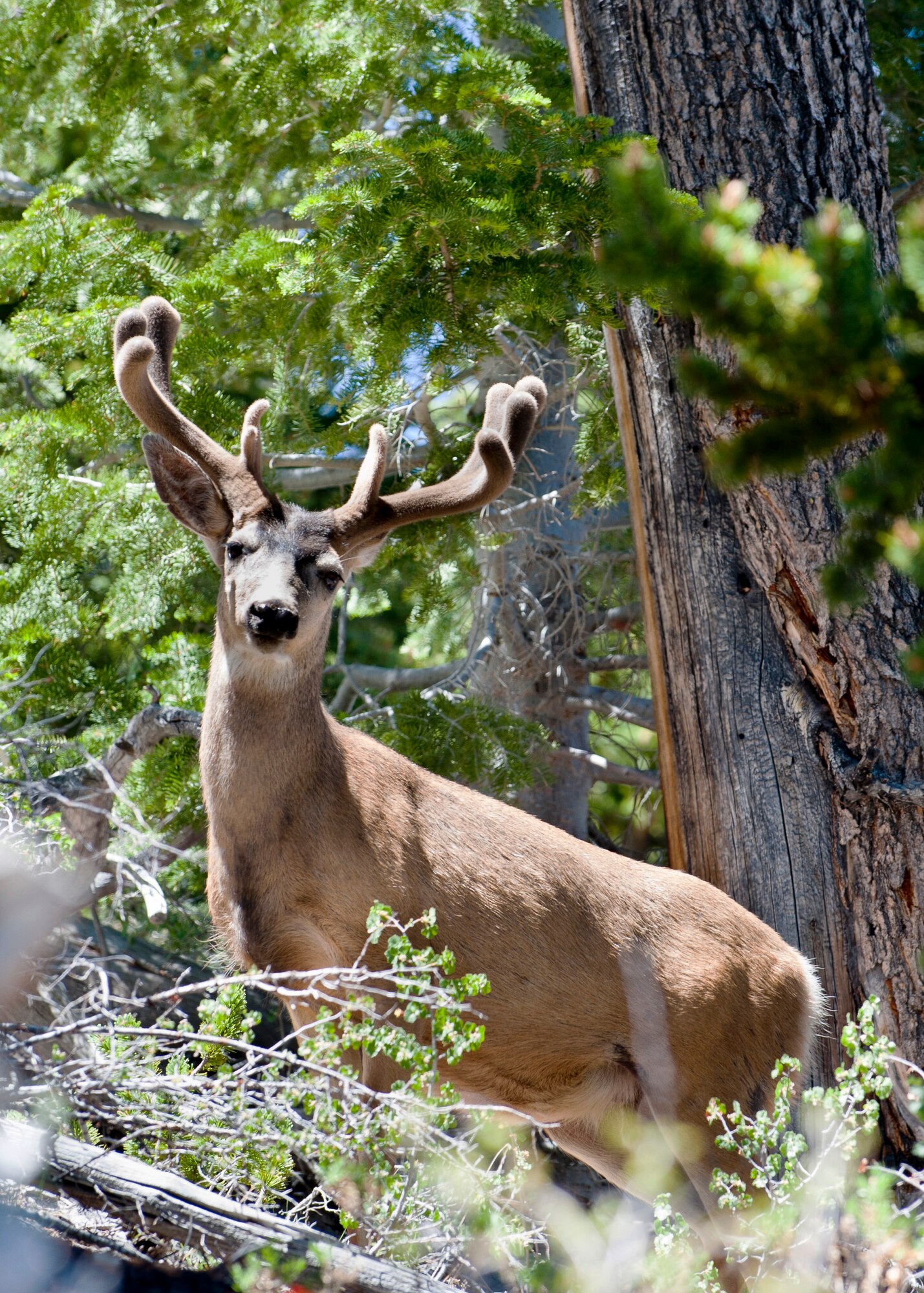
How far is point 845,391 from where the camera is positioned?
5.49 feet

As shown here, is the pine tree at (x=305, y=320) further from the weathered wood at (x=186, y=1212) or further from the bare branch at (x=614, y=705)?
the weathered wood at (x=186, y=1212)

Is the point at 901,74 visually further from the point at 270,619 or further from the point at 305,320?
the point at 270,619

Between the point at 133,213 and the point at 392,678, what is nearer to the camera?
the point at 392,678

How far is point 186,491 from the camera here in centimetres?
477

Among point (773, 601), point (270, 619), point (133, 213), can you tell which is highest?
point (133, 213)

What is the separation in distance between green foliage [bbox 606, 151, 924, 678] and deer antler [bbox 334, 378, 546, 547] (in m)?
3.13

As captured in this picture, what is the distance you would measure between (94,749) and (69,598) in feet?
2.64

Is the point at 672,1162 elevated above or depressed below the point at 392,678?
below

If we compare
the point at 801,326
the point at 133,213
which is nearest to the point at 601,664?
the point at 133,213

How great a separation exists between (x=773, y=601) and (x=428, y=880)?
1.98m

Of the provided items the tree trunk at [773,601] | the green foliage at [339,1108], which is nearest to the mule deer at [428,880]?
the tree trunk at [773,601]

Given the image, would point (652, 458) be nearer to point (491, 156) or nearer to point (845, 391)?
point (491, 156)

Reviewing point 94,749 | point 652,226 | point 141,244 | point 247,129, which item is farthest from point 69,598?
point 652,226

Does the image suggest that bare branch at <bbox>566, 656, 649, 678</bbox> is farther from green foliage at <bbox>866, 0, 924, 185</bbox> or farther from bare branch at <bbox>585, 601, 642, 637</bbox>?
green foliage at <bbox>866, 0, 924, 185</bbox>
